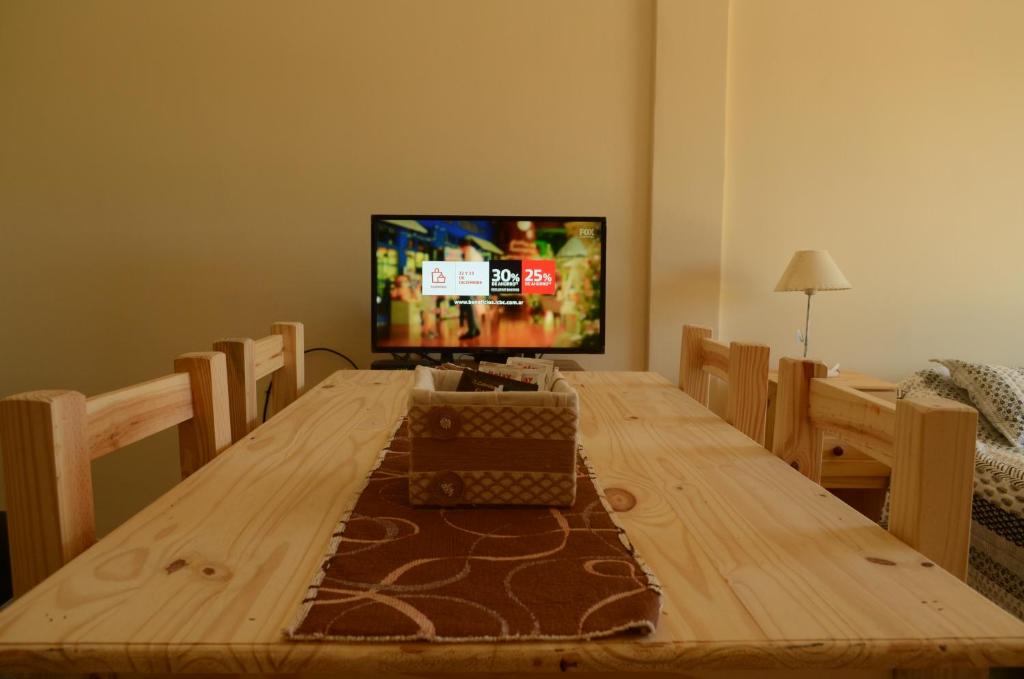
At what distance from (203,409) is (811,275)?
208 centimetres

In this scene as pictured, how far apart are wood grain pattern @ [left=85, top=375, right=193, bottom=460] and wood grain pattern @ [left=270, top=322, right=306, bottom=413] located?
19.9 inches

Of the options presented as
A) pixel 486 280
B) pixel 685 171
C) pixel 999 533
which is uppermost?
pixel 685 171

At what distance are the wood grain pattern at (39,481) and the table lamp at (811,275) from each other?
7.29 ft

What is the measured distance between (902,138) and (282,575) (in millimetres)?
2859

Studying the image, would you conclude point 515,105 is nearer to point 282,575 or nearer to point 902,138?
point 902,138

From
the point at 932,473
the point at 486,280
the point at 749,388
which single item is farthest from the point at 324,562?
the point at 486,280

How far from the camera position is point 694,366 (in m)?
1.36

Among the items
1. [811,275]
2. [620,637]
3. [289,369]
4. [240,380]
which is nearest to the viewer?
[620,637]

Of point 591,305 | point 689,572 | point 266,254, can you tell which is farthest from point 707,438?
point 266,254

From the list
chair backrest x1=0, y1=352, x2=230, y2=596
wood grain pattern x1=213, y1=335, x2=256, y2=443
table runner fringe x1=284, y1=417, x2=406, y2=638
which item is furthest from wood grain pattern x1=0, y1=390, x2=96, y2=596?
wood grain pattern x1=213, y1=335, x2=256, y2=443

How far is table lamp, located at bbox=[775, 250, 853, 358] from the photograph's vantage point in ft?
7.30

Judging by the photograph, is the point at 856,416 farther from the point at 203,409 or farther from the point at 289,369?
the point at 289,369

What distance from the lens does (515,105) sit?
94.8 inches

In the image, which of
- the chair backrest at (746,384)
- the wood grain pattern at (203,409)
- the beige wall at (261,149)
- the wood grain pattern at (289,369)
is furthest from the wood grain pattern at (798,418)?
the beige wall at (261,149)
